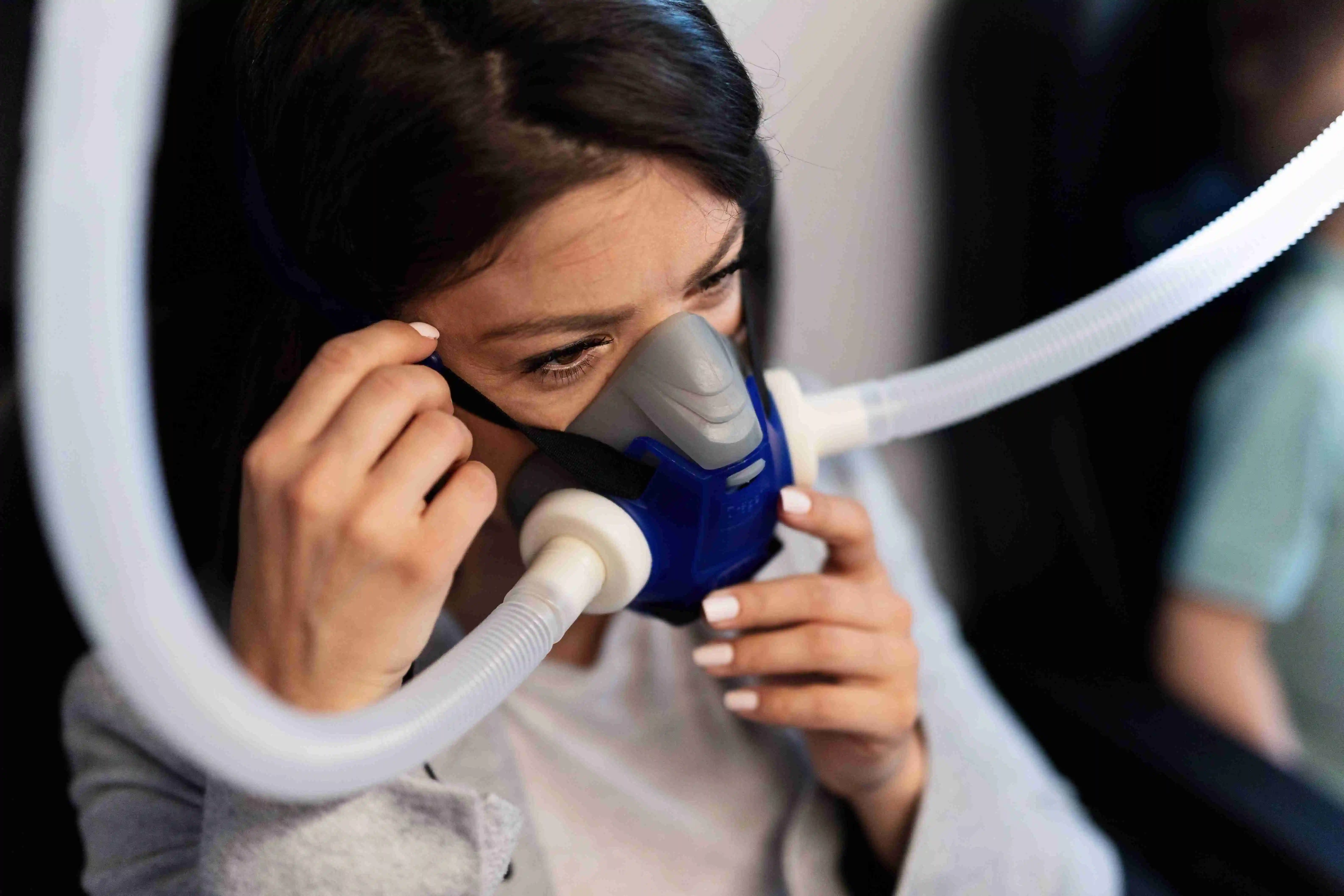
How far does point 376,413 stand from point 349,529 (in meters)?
0.07

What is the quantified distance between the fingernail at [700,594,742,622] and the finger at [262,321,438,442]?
0.90 ft

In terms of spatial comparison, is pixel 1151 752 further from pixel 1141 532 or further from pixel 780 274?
pixel 780 274

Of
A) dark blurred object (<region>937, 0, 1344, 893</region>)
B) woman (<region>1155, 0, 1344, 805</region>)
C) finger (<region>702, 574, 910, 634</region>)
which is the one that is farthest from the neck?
woman (<region>1155, 0, 1344, 805</region>)

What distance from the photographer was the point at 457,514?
57cm

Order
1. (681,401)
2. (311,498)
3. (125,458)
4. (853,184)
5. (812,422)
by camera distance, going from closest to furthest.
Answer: (125,458) → (311,498) → (681,401) → (812,422) → (853,184)

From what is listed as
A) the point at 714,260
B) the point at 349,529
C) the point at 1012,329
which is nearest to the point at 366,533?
the point at 349,529

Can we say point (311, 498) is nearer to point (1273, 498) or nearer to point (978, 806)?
point (978, 806)

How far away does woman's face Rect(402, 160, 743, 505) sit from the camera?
1.96ft

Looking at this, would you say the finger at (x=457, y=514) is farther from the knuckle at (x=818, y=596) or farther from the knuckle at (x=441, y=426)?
the knuckle at (x=818, y=596)

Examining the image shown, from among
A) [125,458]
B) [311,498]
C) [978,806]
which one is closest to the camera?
[125,458]

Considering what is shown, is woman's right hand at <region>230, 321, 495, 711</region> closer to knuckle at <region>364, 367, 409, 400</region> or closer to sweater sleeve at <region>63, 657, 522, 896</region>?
knuckle at <region>364, 367, 409, 400</region>

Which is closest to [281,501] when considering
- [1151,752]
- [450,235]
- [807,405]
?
[450,235]

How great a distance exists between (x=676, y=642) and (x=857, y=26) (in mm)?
562

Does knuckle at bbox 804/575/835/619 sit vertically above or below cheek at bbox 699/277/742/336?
below
